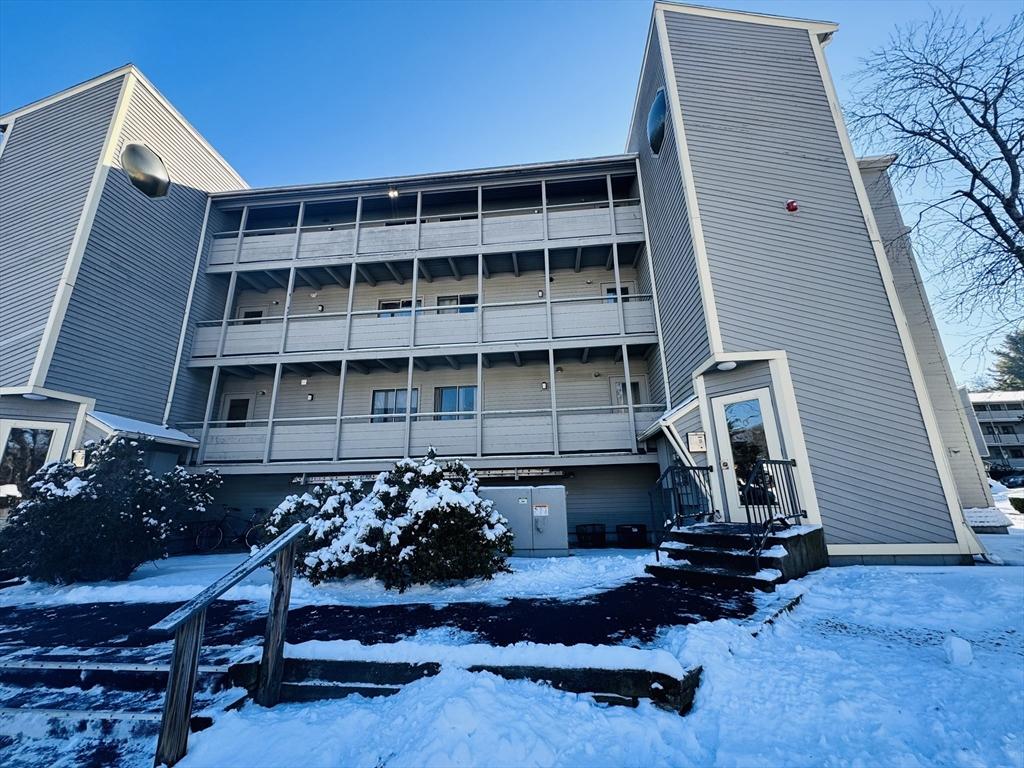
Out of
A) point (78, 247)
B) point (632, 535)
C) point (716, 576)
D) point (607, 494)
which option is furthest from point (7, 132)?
point (632, 535)

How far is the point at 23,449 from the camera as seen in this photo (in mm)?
9102

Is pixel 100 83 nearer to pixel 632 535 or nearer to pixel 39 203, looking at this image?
pixel 39 203

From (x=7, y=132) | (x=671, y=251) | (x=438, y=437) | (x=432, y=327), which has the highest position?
(x=7, y=132)

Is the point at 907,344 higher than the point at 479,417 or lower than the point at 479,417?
higher

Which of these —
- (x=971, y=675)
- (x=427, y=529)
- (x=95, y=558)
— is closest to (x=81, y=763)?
(x=427, y=529)

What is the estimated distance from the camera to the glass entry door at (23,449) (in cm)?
888

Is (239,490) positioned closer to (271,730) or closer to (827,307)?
(271,730)

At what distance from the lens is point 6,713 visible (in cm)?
262

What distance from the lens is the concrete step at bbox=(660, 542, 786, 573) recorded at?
17.1ft

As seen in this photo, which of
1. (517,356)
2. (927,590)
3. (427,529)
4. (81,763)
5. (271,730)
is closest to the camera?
(81,763)

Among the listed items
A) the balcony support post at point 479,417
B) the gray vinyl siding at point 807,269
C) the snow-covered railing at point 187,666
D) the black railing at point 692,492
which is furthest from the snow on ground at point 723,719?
the balcony support post at point 479,417

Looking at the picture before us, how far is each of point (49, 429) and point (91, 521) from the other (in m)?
4.79

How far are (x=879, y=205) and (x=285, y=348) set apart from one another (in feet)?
57.8

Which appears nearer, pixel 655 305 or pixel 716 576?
pixel 716 576
